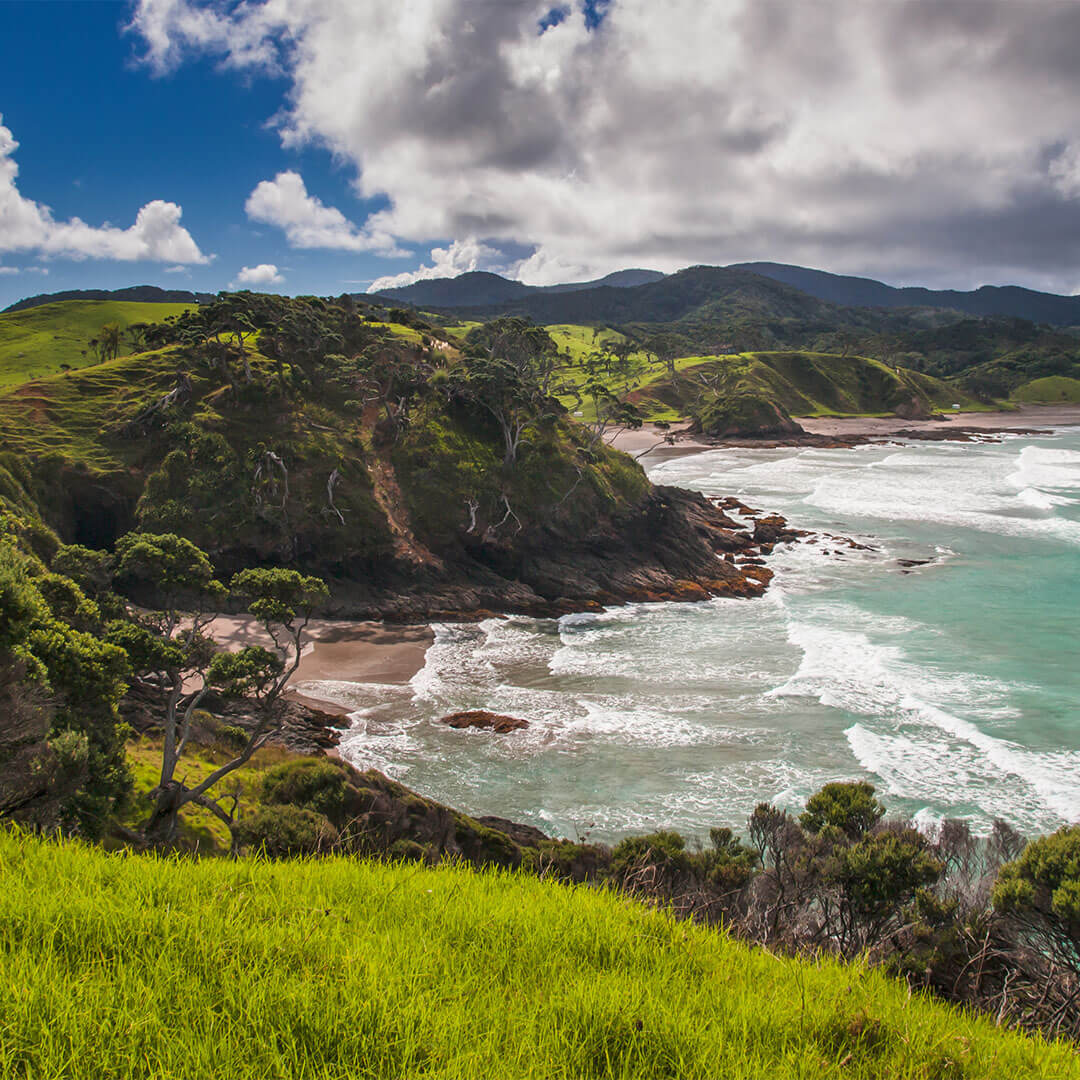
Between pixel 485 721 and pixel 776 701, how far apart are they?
37.3 ft

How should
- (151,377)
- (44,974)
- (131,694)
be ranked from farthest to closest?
(151,377)
(131,694)
(44,974)

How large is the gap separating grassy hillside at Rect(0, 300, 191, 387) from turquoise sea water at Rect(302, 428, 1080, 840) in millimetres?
62638

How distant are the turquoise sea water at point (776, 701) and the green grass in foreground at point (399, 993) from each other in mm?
15383

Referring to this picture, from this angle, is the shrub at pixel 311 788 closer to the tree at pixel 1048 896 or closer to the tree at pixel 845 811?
the tree at pixel 845 811

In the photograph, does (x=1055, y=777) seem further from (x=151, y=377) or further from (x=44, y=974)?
(x=151, y=377)

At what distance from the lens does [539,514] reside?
145 ft

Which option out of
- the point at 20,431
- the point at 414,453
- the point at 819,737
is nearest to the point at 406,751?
the point at 819,737

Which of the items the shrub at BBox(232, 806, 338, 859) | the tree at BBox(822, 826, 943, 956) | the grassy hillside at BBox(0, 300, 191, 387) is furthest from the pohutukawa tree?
the grassy hillside at BBox(0, 300, 191, 387)

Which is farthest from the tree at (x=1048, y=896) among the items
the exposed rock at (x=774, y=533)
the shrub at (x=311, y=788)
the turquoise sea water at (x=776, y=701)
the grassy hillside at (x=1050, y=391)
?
the grassy hillside at (x=1050, y=391)

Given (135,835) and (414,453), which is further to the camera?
(414,453)

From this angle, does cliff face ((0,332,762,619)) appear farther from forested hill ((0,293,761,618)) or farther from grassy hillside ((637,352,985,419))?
grassy hillside ((637,352,985,419))

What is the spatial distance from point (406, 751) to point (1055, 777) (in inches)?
809

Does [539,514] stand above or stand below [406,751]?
above

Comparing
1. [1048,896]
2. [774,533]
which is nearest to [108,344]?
[774,533]
